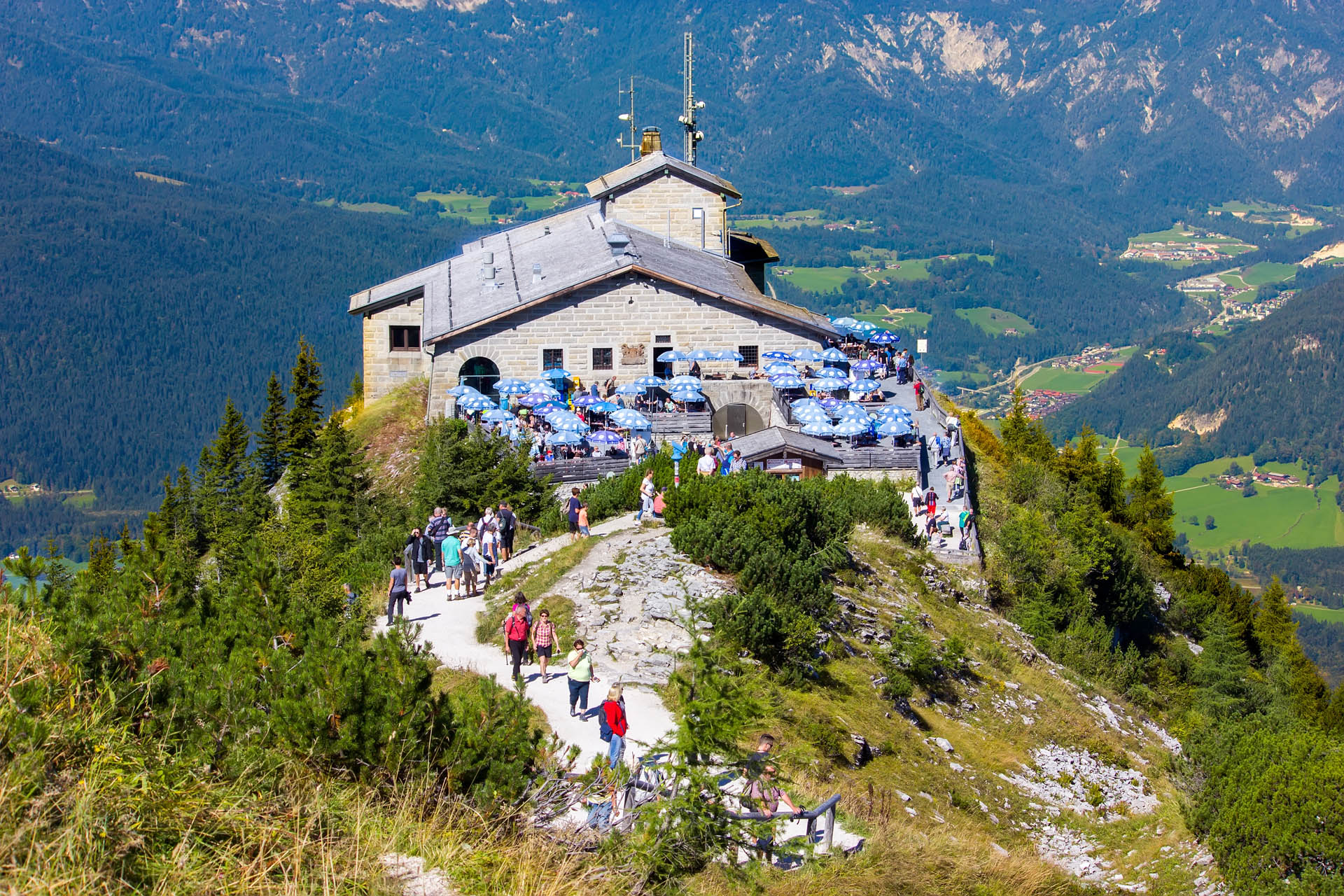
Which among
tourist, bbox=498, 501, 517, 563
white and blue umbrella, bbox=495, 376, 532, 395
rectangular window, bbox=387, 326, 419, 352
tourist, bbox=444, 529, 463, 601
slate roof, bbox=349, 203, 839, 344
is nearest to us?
tourist, bbox=444, 529, 463, 601

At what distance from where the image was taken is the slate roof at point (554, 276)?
4969 centimetres

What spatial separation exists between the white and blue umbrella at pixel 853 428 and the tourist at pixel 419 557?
1476cm

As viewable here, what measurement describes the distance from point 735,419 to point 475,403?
900 centimetres

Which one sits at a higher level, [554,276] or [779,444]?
[554,276]

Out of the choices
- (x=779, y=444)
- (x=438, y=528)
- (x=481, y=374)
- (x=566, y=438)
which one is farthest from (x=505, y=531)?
(x=481, y=374)

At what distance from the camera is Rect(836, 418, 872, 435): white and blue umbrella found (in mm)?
40062

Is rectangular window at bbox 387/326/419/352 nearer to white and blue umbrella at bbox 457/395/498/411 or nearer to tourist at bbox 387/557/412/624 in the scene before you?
white and blue umbrella at bbox 457/395/498/411

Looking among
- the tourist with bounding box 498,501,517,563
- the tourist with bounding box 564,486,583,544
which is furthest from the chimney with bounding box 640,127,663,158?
the tourist with bounding box 498,501,517,563

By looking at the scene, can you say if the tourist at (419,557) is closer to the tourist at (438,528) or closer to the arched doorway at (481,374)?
the tourist at (438,528)

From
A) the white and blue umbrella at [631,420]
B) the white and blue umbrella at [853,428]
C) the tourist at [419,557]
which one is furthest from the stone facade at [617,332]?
the tourist at [419,557]

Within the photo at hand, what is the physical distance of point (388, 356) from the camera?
58531 mm

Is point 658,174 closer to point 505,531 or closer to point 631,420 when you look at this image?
point 631,420

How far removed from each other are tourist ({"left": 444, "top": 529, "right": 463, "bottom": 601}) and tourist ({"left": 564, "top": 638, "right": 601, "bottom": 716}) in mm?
7763

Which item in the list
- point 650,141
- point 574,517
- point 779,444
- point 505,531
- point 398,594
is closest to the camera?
point 398,594
